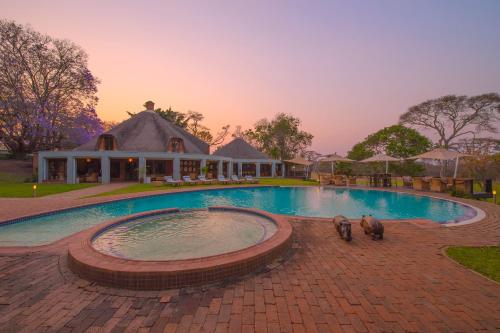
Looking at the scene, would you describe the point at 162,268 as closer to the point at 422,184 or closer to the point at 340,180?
the point at 422,184

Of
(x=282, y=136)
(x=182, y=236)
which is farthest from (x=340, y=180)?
(x=282, y=136)

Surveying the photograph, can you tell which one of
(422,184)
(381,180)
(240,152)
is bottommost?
(422,184)

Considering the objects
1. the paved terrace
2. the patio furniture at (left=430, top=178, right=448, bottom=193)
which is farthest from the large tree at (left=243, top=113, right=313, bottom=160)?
the paved terrace

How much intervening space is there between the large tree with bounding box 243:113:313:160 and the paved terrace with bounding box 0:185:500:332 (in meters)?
40.3

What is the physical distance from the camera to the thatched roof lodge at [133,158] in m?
21.0

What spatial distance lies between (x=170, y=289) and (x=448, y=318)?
371 centimetres

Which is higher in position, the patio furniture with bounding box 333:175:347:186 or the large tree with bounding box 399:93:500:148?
the large tree with bounding box 399:93:500:148

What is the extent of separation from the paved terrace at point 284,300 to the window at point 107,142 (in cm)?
2288

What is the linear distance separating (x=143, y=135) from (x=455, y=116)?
43.7 m

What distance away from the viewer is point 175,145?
84.9 ft

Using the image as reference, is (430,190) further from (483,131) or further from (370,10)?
(483,131)

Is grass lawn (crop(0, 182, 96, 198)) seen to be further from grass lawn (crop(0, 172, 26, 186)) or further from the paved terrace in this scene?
the paved terrace

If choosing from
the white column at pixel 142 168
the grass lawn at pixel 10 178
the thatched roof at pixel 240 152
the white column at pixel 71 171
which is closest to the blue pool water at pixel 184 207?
the white column at pixel 142 168

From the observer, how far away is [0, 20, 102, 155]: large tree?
24125mm
